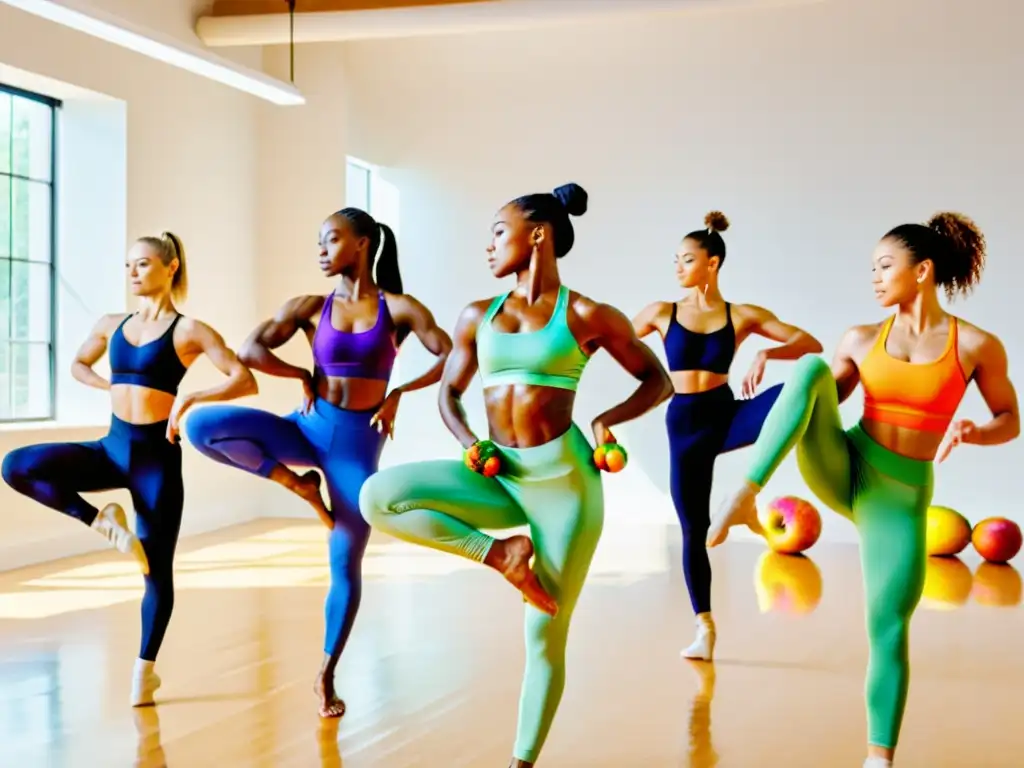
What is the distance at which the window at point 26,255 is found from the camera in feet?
27.6

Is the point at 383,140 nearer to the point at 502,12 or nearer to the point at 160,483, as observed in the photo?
the point at 502,12

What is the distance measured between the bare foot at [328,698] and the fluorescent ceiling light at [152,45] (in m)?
3.21

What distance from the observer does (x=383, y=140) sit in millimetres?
11234

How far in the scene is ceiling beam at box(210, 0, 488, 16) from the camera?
29.3 ft

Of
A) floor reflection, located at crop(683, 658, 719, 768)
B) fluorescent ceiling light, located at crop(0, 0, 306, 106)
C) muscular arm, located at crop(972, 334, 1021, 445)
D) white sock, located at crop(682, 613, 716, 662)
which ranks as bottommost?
floor reflection, located at crop(683, 658, 719, 768)

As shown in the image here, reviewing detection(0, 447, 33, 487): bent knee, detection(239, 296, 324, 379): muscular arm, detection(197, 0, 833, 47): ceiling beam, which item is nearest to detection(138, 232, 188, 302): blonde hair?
detection(239, 296, 324, 379): muscular arm

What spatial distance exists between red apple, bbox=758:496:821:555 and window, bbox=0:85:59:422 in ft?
15.6

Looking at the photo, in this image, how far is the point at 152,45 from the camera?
738 cm

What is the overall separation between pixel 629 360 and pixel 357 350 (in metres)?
1.28

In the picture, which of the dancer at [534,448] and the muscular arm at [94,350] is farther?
the muscular arm at [94,350]

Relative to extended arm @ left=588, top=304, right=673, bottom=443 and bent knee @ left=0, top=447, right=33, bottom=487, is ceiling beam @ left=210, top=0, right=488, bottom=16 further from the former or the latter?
extended arm @ left=588, top=304, right=673, bottom=443

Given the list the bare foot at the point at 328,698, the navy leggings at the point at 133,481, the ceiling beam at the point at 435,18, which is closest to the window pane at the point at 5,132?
the ceiling beam at the point at 435,18

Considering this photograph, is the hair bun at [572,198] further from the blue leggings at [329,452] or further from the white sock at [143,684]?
the white sock at [143,684]

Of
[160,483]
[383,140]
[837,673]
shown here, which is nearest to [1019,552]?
[837,673]
